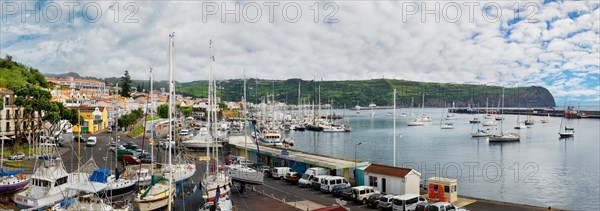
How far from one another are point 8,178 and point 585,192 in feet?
125

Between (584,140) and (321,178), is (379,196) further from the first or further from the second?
(584,140)

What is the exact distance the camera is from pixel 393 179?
22047mm

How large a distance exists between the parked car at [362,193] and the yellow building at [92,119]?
43710 mm

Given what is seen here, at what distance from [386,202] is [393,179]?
9.12ft

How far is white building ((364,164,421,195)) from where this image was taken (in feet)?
70.5

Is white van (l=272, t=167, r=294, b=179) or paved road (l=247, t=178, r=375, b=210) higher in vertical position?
white van (l=272, t=167, r=294, b=179)

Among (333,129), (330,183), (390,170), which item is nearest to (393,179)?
(390,170)

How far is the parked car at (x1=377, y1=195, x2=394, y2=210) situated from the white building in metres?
2.20

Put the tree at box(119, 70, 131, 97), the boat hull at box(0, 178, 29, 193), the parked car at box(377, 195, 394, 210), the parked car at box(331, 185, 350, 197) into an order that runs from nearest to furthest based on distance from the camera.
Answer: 1. the parked car at box(377, 195, 394, 210)
2. the boat hull at box(0, 178, 29, 193)
3. the parked car at box(331, 185, 350, 197)
4. the tree at box(119, 70, 131, 97)

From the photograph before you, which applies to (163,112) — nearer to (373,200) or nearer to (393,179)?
(393,179)

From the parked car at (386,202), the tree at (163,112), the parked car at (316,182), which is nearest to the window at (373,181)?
the parked car at (316,182)

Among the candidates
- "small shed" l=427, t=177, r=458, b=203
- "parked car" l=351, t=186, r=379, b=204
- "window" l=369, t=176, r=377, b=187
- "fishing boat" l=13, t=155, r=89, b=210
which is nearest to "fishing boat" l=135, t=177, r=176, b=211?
"fishing boat" l=13, t=155, r=89, b=210

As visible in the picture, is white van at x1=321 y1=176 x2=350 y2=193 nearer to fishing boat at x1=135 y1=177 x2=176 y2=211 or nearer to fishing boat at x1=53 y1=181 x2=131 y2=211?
fishing boat at x1=135 y1=177 x2=176 y2=211

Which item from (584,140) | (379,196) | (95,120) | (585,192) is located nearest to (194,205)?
(379,196)
